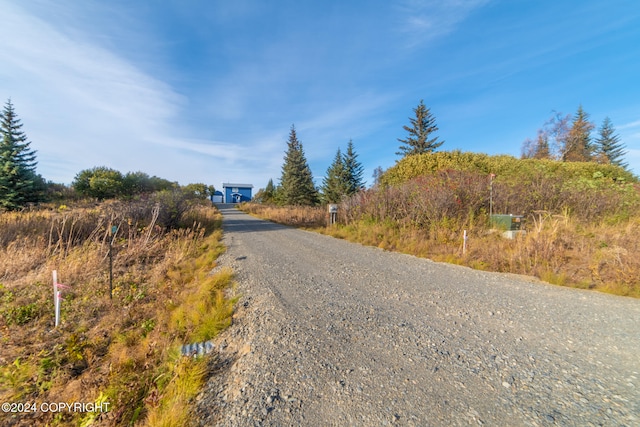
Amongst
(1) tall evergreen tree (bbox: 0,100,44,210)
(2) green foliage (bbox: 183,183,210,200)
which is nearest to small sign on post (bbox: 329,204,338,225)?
(2) green foliage (bbox: 183,183,210,200)

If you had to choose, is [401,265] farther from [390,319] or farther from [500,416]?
[500,416]

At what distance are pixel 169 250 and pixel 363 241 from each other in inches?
275

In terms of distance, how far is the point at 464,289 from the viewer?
14.3 ft

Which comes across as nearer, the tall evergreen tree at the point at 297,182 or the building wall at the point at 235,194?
the tall evergreen tree at the point at 297,182

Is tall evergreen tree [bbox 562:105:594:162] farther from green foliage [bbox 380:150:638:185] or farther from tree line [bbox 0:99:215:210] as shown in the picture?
tree line [bbox 0:99:215:210]

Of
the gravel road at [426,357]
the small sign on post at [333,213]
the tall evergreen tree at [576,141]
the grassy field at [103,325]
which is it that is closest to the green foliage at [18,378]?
the grassy field at [103,325]

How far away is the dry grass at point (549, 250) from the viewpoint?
14.8 feet

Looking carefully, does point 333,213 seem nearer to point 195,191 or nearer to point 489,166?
point 489,166

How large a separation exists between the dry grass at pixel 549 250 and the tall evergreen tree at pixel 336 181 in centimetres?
1714

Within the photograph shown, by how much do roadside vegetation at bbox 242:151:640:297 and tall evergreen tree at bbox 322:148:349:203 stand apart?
11645 millimetres

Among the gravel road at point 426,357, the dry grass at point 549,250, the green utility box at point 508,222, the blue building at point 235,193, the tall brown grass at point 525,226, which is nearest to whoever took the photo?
the gravel road at point 426,357

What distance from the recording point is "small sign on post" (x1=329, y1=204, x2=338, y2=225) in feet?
44.7

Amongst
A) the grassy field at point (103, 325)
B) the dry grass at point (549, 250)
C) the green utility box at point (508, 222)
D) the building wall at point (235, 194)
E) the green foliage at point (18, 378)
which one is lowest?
the green foliage at point (18, 378)

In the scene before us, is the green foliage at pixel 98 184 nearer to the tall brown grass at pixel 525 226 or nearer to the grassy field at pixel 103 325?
the grassy field at pixel 103 325
